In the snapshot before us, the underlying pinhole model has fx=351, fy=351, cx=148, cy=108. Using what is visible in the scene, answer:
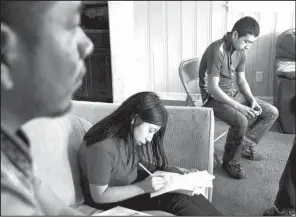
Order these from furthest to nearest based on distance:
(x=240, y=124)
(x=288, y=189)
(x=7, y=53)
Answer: (x=240, y=124), (x=288, y=189), (x=7, y=53)

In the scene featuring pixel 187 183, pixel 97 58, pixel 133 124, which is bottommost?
pixel 187 183

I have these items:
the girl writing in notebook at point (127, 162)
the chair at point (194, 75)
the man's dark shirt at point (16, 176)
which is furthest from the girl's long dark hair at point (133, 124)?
the man's dark shirt at point (16, 176)

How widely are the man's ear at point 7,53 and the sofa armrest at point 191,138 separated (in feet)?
1.91

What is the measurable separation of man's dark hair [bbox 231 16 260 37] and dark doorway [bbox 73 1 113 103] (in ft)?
0.83

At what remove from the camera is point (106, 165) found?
63cm

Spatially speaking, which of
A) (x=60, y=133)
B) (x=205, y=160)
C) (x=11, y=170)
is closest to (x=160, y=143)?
(x=205, y=160)

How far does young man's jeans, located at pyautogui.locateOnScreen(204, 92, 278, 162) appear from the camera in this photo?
0.73 m

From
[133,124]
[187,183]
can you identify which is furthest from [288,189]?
[133,124]

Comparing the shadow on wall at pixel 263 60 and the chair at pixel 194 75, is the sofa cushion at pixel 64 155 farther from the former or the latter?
the shadow on wall at pixel 263 60

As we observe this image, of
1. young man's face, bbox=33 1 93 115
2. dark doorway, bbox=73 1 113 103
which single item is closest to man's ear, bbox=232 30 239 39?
dark doorway, bbox=73 1 113 103

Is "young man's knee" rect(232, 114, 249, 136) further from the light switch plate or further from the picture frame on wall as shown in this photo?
the picture frame on wall

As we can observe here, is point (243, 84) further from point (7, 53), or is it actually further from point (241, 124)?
point (7, 53)

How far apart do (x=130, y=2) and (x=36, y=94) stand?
19.3 inches

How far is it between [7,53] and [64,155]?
0.43m
